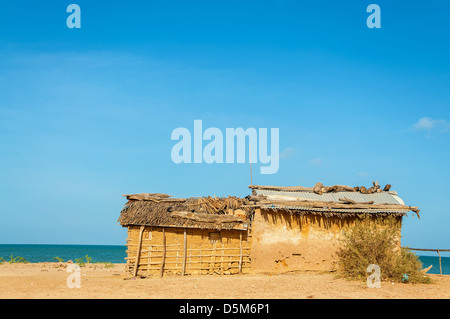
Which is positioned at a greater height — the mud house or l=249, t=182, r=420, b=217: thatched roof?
l=249, t=182, r=420, b=217: thatched roof

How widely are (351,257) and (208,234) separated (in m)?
5.95

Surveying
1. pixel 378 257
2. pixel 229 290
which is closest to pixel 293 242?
pixel 378 257

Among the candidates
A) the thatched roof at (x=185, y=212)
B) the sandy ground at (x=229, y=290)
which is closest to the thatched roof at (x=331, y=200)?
the thatched roof at (x=185, y=212)

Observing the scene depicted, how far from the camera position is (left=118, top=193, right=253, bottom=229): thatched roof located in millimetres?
18672

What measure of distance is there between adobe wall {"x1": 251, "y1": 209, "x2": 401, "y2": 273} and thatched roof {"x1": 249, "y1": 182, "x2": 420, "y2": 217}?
40 centimetres

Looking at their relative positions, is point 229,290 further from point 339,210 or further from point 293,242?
point 339,210

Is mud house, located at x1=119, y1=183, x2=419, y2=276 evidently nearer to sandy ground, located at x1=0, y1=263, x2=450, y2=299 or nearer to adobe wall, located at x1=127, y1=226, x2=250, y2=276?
adobe wall, located at x1=127, y1=226, x2=250, y2=276

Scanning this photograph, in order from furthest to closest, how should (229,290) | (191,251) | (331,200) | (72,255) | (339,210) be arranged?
(72,255) → (331,200) → (339,210) → (191,251) → (229,290)

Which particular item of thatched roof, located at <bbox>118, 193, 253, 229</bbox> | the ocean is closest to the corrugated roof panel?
thatched roof, located at <bbox>118, 193, 253, 229</bbox>

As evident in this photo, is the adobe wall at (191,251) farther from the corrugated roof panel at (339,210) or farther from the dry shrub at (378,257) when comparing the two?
the dry shrub at (378,257)

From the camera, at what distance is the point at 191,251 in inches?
743

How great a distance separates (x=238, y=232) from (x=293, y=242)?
2422 mm
